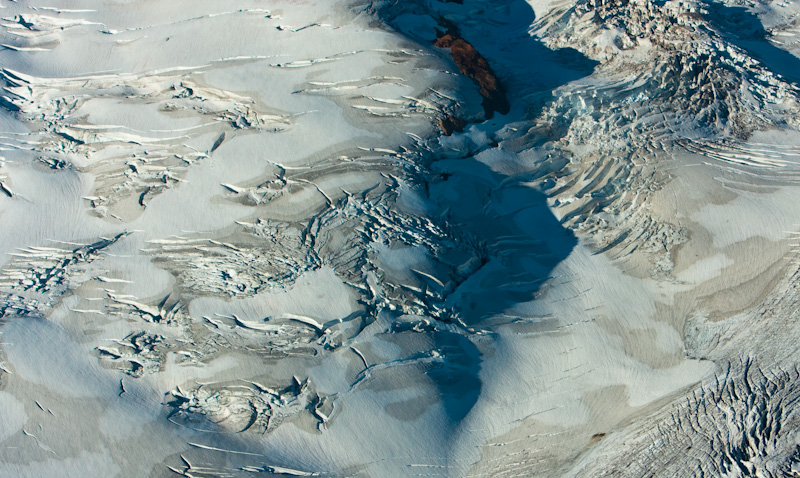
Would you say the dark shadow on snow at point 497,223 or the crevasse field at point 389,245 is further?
the dark shadow on snow at point 497,223

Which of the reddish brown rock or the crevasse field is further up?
the reddish brown rock

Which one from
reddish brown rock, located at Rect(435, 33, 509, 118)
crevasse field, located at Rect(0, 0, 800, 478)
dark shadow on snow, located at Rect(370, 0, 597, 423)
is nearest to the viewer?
crevasse field, located at Rect(0, 0, 800, 478)

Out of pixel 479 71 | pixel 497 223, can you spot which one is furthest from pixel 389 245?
pixel 479 71

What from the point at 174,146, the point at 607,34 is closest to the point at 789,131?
the point at 607,34

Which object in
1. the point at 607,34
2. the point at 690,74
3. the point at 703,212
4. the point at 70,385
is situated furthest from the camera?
the point at 607,34

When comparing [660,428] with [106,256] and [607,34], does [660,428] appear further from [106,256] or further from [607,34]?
[106,256]

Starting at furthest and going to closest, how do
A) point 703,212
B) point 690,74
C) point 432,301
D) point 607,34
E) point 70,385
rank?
point 607,34, point 690,74, point 703,212, point 432,301, point 70,385

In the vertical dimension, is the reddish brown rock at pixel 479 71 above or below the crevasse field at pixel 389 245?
above

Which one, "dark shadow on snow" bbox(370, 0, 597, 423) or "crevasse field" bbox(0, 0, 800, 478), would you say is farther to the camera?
"dark shadow on snow" bbox(370, 0, 597, 423)
